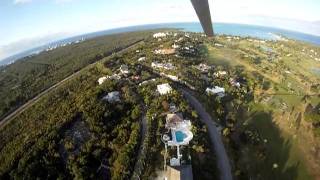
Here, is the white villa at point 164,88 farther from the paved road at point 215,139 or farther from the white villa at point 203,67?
the white villa at point 203,67

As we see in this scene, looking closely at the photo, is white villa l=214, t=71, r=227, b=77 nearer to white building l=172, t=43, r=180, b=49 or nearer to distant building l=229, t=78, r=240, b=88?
distant building l=229, t=78, r=240, b=88

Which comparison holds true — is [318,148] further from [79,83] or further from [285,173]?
[79,83]

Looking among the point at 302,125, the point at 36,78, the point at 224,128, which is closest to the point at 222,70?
the point at 302,125

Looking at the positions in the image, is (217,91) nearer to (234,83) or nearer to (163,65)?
(234,83)

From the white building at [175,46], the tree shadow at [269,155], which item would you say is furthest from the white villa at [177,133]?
the white building at [175,46]

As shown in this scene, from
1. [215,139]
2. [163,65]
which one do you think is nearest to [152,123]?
[215,139]
